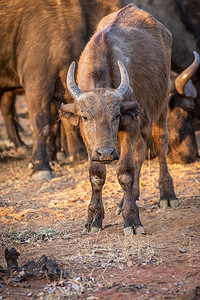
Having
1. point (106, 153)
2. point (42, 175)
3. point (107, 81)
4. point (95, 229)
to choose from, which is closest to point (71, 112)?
point (107, 81)

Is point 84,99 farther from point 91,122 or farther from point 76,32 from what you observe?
point 76,32

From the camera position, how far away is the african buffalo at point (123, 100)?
15.5 feet

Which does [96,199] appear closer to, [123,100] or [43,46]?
[123,100]

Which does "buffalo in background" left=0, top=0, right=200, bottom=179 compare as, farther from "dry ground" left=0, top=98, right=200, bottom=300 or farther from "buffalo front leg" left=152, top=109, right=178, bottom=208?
"buffalo front leg" left=152, top=109, right=178, bottom=208

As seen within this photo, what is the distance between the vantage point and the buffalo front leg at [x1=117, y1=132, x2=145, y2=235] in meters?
4.99

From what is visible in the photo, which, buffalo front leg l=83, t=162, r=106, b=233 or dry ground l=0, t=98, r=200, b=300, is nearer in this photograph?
dry ground l=0, t=98, r=200, b=300

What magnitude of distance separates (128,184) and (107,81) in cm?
113

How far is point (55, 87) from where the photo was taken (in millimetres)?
9156

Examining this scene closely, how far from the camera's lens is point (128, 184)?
5.13 m

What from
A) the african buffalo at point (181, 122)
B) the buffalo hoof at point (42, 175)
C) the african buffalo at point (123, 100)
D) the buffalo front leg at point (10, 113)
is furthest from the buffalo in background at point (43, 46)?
the buffalo front leg at point (10, 113)

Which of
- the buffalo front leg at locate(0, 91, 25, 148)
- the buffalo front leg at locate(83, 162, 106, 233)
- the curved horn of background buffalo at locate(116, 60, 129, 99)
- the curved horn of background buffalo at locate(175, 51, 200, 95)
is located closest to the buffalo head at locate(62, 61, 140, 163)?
the curved horn of background buffalo at locate(116, 60, 129, 99)

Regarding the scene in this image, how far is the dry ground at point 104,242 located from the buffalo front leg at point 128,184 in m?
0.15

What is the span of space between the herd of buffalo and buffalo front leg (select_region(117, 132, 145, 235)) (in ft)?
0.04

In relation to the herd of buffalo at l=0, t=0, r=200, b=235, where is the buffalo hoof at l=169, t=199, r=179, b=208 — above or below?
below
